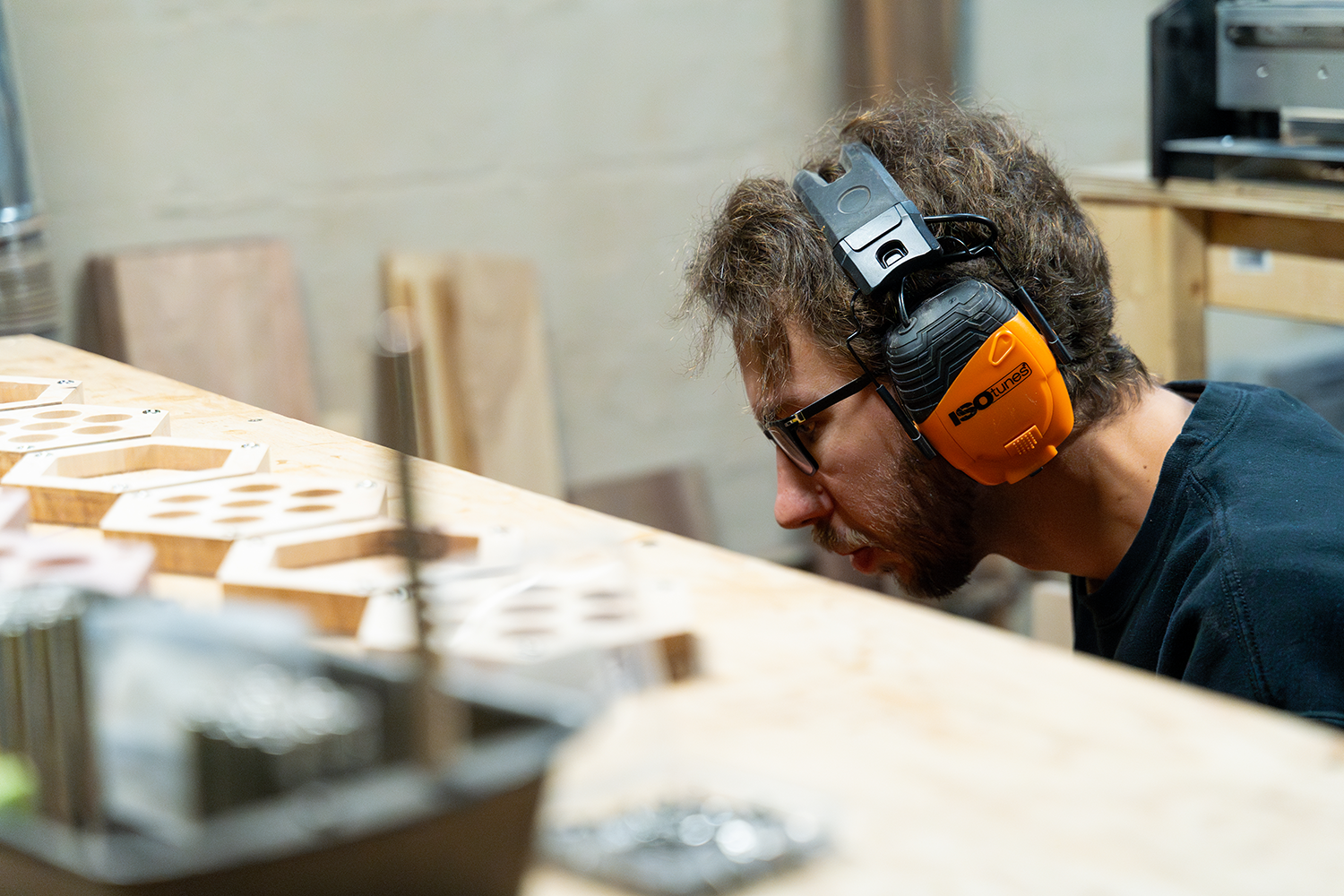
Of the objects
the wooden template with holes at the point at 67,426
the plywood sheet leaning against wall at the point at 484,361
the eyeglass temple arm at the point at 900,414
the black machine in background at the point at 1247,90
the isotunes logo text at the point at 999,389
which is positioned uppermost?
the black machine in background at the point at 1247,90

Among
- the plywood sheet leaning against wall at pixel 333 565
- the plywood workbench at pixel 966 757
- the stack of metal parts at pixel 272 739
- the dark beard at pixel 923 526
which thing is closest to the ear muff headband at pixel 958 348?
the dark beard at pixel 923 526

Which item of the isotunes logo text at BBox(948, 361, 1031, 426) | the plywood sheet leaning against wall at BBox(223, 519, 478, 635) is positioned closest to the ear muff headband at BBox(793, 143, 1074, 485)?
the isotunes logo text at BBox(948, 361, 1031, 426)

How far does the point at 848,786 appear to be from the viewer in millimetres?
574

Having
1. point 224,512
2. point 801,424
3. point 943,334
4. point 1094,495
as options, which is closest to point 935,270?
point 943,334

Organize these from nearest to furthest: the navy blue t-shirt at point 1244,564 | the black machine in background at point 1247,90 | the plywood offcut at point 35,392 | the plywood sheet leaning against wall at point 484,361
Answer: the plywood offcut at point 35,392 < the navy blue t-shirt at point 1244,564 < the black machine in background at point 1247,90 < the plywood sheet leaning against wall at point 484,361

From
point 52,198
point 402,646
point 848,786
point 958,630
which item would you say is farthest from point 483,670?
point 52,198

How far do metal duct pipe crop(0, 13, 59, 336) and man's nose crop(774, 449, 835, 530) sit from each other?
162cm

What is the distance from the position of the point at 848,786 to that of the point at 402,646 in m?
0.21

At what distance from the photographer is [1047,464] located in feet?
4.89

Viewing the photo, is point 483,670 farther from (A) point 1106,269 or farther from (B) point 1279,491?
(A) point 1106,269

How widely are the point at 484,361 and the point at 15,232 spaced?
1074 millimetres

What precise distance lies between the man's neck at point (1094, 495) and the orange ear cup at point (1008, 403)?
0.42 ft

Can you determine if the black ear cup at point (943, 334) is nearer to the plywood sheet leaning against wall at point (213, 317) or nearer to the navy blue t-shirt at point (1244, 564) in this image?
the navy blue t-shirt at point (1244, 564)

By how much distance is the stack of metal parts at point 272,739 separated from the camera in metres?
0.48
